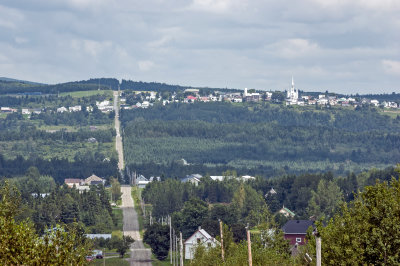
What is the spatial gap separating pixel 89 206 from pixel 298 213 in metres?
40.2

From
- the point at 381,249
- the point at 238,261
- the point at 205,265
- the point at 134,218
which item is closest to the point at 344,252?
the point at 381,249

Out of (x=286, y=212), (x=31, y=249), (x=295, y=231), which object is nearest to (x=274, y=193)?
(x=286, y=212)

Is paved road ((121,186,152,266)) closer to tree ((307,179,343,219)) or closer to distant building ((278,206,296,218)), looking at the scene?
distant building ((278,206,296,218))

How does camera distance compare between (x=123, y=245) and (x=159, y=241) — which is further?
(x=123, y=245)

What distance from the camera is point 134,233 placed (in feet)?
483

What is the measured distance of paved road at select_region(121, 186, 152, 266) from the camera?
11856 cm

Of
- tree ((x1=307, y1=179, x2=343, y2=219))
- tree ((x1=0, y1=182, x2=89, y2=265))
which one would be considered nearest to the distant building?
tree ((x1=307, y1=179, x2=343, y2=219))

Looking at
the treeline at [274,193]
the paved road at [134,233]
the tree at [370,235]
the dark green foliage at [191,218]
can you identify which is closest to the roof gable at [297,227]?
the dark green foliage at [191,218]

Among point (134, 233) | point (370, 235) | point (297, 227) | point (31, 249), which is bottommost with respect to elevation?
point (134, 233)

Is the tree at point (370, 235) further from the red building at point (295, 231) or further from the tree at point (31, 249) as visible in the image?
the red building at point (295, 231)

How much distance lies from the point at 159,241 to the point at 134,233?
27.9 m

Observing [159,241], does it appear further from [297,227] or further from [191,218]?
[297,227]

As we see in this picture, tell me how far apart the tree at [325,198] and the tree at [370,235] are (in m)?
107

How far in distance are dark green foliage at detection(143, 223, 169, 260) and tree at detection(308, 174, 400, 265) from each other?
65129mm
